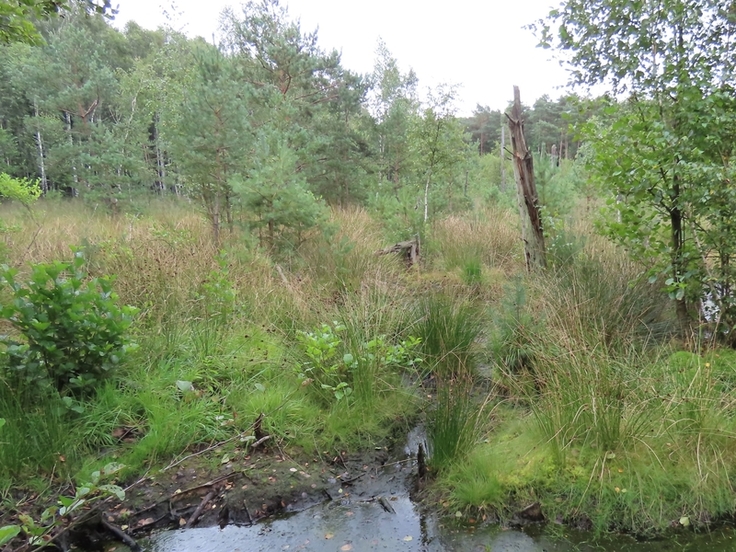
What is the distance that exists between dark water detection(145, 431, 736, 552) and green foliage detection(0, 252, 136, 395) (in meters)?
1.21

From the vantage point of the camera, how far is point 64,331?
8.93ft

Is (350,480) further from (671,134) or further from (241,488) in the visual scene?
(671,134)

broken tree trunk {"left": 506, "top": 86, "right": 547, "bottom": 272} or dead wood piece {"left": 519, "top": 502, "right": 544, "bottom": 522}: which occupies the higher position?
broken tree trunk {"left": 506, "top": 86, "right": 547, "bottom": 272}

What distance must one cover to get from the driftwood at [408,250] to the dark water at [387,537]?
5158 mm

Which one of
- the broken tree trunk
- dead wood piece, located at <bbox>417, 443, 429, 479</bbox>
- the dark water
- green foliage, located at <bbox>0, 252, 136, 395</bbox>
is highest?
the broken tree trunk

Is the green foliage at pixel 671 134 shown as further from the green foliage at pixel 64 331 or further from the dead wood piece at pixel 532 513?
the green foliage at pixel 64 331

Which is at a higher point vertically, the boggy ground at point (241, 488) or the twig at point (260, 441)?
the twig at point (260, 441)

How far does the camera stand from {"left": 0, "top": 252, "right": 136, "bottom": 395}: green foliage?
2572 mm

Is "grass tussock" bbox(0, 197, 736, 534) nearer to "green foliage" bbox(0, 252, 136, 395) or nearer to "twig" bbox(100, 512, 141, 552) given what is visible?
"green foliage" bbox(0, 252, 136, 395)

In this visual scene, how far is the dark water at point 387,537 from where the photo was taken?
7.41ft

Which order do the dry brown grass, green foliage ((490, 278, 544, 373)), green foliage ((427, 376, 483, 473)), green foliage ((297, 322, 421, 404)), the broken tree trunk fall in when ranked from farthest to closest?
the dry brown grass
the broken tree trunk
green foliage ((490, 278, 544, 373))
green foliage ((297, 322, 421, 404))
green foliage ((427, 376, 483, 473))

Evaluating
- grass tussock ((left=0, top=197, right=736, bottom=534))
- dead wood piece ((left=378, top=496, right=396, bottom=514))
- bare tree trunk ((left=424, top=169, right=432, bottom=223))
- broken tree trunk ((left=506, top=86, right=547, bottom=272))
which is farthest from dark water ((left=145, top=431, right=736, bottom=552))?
bare tree trunk ((left=424, top=169, right=432, bottom=223))

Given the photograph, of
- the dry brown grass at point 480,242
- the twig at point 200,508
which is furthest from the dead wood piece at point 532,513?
the dry brown grass at point 480,242

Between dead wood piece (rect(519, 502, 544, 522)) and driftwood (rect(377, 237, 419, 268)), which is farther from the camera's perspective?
driftwood (rect(377, 237, 419, 268))
